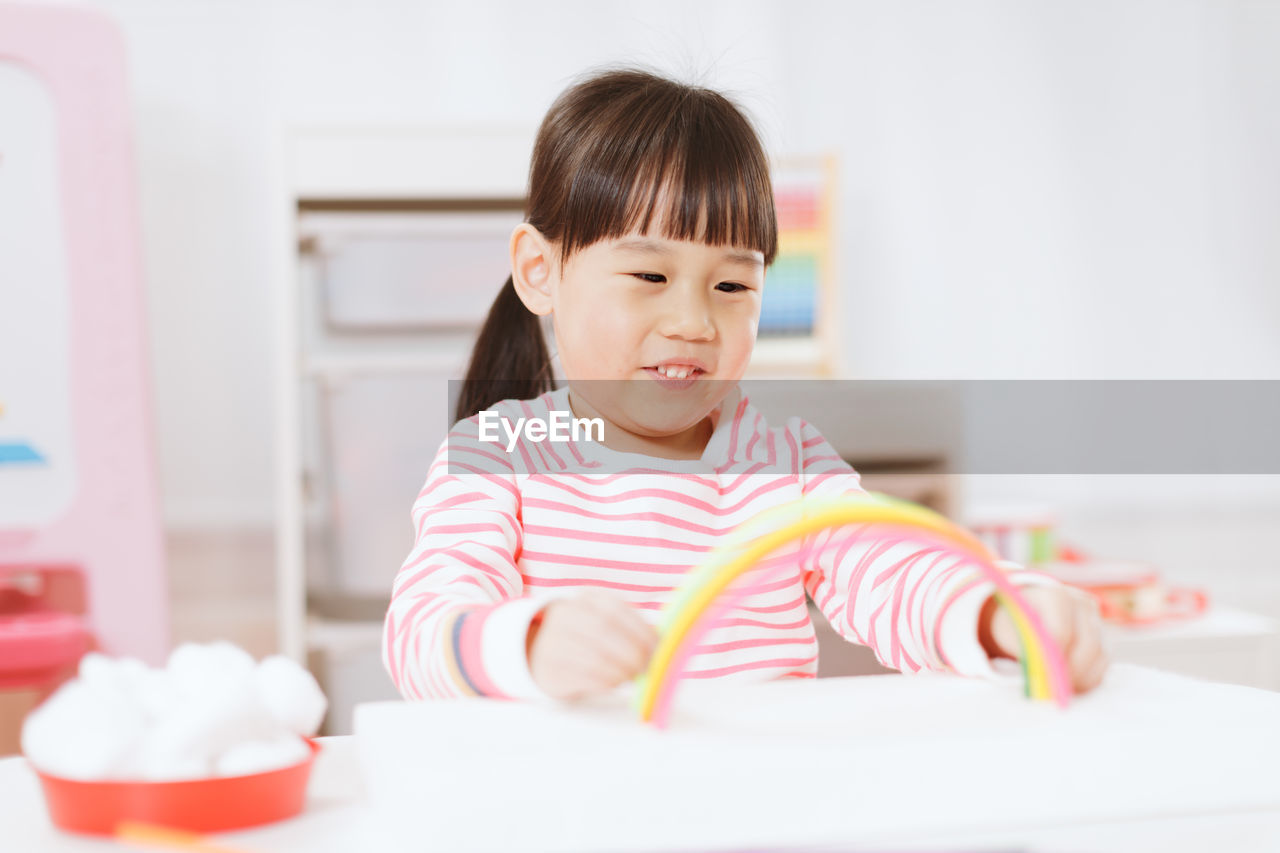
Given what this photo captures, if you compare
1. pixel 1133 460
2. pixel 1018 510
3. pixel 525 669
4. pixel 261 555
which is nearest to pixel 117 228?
pixel 261 555

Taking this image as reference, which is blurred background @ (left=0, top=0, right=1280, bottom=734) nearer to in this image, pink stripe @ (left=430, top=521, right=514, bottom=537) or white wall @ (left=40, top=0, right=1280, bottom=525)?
white wall @ (left=40, top=0, right=1280, bottom=525)

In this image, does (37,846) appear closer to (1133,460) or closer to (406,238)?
(406,238)

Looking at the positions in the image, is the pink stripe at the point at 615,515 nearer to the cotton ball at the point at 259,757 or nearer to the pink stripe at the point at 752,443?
the pink stripe at the point at 752,443

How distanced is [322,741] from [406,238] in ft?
3.86

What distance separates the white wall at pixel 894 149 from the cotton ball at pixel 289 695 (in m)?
1.47

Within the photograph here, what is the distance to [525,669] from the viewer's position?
0.36 metres

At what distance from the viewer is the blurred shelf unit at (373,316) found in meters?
1.51

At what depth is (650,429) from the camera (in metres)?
0.68

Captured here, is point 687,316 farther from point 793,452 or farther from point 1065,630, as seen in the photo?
point 1065,630

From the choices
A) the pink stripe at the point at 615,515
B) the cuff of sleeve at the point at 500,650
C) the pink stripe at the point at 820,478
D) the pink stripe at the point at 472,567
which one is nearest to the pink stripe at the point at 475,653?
the cuff of sleeve at the point at 500,650

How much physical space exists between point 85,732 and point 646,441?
40 centimetres

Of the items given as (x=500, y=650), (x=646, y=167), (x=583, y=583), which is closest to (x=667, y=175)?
(x=646, y=167)

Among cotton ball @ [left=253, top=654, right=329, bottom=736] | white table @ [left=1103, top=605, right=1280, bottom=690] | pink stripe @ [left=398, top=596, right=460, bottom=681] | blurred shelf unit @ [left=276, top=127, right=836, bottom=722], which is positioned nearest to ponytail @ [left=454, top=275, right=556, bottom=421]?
pink stripe @ [left=398, top=596, right=460, bottom=681]

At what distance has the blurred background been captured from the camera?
1.55 m
